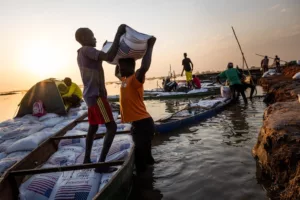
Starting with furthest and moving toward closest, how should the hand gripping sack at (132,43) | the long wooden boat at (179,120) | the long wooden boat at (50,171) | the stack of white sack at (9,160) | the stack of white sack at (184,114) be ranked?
the stack of white sack at (184,114)
the long wooden boat at (179,120)
the stack of white sack at (9,160)
the hand gripping sack at (132,43)
the long wooden boat at (50,171)

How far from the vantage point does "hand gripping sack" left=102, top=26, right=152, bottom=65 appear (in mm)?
3215

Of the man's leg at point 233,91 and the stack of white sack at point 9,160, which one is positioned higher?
the man's leg at point 233,91

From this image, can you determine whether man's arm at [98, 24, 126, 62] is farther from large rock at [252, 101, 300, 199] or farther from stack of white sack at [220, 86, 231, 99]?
stack of white sack at [220, 86, 231, 99]

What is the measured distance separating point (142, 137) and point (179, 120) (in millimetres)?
4179

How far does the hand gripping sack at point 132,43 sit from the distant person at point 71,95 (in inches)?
263

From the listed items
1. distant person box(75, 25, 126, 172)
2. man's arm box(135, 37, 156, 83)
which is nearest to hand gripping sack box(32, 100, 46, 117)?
distant person box(75, 25, 126, 172)

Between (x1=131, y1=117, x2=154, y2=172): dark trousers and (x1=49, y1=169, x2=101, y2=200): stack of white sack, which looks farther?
(x1=131, y1=117, x2=154, y2=172): dark trousers

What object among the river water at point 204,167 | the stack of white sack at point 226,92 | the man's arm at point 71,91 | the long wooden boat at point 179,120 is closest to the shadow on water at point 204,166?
the river water at point 204,167

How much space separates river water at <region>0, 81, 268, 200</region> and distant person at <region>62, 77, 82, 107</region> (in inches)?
160

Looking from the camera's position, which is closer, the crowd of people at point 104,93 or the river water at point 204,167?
the crowd of people at point 104,93

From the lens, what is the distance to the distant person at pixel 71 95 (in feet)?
31.5

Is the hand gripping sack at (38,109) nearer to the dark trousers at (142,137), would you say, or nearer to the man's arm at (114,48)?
the dark trousers at (142,137)

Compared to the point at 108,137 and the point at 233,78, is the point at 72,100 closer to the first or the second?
the point at 108,137

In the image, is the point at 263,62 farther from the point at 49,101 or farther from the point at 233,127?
the point at 49,101
